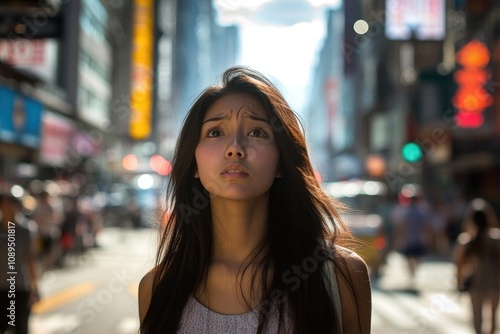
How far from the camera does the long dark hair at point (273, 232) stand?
7.04 feet

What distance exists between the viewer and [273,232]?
2.31m

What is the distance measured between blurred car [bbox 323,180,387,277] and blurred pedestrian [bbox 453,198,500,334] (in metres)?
4.71

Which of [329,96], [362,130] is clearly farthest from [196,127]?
[329,96]

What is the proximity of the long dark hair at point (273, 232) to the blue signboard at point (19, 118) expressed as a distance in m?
19.6

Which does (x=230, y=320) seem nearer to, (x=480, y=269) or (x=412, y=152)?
(x=480, y=269)

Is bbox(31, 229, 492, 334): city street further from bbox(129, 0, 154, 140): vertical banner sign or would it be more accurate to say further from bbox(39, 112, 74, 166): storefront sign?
bbox(129, 0, 154, 140): vertical banner sign

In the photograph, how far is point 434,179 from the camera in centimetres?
4812

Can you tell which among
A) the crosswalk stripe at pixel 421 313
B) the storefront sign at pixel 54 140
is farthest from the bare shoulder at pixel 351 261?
the storefront sign at pixel 54 140

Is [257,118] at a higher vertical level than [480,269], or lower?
higher

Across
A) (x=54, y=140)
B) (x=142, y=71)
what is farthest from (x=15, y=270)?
(x=142, y=71)

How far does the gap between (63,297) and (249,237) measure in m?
11.2

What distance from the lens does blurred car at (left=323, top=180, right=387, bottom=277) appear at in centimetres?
1454

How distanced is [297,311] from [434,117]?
3639cm

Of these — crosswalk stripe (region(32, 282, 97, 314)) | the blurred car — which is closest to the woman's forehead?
crosswalk stripe (region(32, 282, 97, 314))
